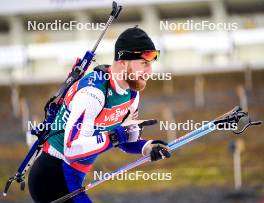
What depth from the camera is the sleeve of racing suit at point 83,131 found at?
386cm

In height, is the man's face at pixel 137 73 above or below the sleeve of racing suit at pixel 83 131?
above

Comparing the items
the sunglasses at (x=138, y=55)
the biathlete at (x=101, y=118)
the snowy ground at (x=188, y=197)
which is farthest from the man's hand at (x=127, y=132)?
the snowy ground at (x=188, y=197)

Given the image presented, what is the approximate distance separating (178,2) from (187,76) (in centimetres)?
242

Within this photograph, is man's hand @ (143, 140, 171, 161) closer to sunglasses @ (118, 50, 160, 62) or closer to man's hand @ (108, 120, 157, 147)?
man's hand @ (108, 120, 157, 147)

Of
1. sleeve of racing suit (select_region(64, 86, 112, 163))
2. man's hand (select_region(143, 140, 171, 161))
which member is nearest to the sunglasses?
sleeve of racing suit (select_region(64, 86, 112, 163))

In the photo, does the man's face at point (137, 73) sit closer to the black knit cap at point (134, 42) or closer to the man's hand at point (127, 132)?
the black knit cap at point (134, 42)

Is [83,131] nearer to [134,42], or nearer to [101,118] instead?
[101,118]

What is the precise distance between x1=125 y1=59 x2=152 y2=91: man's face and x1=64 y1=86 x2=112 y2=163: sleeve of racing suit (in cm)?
30

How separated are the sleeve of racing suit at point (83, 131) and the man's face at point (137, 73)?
0.30 meters

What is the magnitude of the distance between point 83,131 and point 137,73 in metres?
0.58

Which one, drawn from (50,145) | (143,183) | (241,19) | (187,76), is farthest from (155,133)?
(50,145)

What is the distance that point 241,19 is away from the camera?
18469mm

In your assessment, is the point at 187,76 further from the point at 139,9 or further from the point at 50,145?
the point at 50,145

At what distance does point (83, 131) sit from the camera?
12.7 ft
